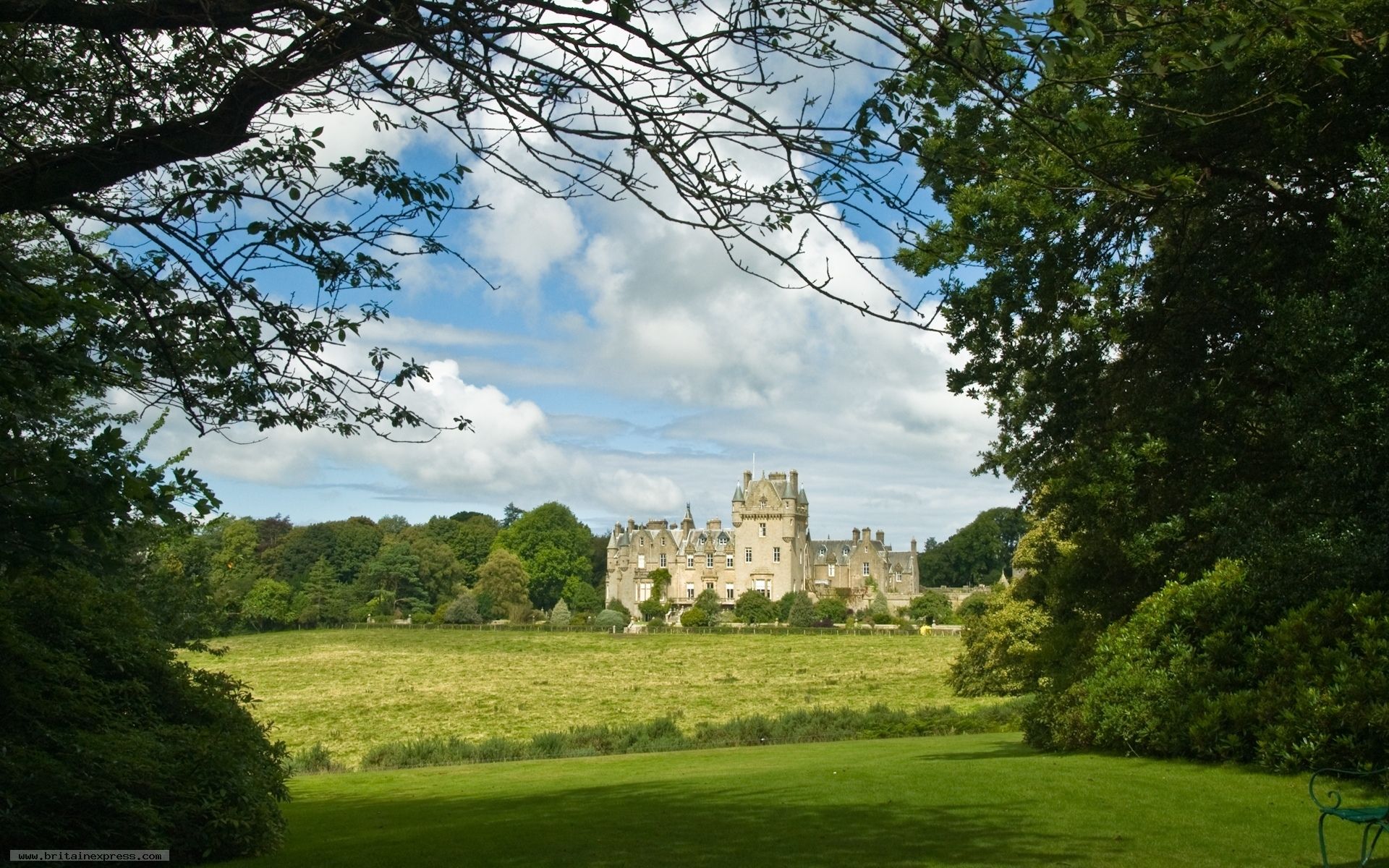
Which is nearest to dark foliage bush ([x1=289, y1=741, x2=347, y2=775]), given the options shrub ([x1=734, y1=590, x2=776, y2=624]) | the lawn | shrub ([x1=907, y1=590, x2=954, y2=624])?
the lawn

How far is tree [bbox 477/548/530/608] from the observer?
10450cm

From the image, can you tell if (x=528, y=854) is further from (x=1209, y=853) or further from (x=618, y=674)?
(x=618, y=674)

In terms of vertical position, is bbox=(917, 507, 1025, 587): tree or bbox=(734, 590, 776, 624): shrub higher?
bbox=(917, 507, 1025, 587): tree

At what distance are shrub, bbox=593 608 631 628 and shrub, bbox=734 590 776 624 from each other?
9412 millimetres

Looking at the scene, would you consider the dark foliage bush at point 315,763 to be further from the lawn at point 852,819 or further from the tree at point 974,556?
the tree at point 974,556

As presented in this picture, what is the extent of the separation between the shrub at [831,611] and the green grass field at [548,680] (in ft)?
51.1

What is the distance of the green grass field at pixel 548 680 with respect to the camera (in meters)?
32.6

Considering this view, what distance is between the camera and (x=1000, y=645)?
25688 mm

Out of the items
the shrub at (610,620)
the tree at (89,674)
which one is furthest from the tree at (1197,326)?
the shrub at (610,620)

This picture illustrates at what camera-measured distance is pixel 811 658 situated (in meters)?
57.9

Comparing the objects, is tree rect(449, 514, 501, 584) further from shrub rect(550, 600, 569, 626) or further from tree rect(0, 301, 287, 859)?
tree rect(0, 301, 287, 859)

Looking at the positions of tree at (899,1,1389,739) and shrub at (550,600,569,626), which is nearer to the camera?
tree at (899,1,1389,739)

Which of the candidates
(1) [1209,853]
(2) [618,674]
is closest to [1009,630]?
(1) [1209,853]

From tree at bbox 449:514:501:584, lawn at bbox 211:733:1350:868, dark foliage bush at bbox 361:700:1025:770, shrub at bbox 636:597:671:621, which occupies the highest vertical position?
tree at bbox 449:514:501:584
